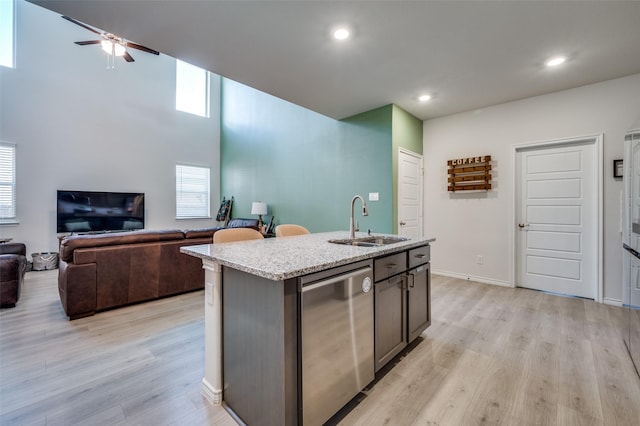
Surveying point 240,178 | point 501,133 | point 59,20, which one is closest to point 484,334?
point 501,133

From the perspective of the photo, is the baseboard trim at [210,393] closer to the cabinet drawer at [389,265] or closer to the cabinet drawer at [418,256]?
the cabinet drawer at [389,265]

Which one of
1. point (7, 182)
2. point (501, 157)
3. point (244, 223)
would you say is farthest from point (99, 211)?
point (501, 157)

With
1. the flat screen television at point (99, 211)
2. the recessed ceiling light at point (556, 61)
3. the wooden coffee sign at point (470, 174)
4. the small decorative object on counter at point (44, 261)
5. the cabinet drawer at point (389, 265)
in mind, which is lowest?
the small decorative object on counter at point (44, 261)

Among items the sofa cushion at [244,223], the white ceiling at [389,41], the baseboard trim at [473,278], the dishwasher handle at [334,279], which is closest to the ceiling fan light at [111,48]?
the white ceiling at [389,41]

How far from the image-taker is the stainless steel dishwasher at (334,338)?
1297 mm

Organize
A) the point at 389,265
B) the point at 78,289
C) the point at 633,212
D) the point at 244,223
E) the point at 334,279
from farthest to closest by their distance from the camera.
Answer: the point at 244,223 → the point at 78,289 → the point at 633,212 → the point at 389,265 → the point at 334,279

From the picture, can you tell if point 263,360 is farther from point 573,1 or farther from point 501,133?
point 501,133

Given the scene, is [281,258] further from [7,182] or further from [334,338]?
[7,182]

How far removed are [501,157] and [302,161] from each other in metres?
3.26

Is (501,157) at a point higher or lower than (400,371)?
higher

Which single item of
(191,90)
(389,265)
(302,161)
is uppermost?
(191,90)

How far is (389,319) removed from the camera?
191 centimetres

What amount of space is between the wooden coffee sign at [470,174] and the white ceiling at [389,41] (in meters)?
0.97

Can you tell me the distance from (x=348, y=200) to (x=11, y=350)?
396 centimetres
